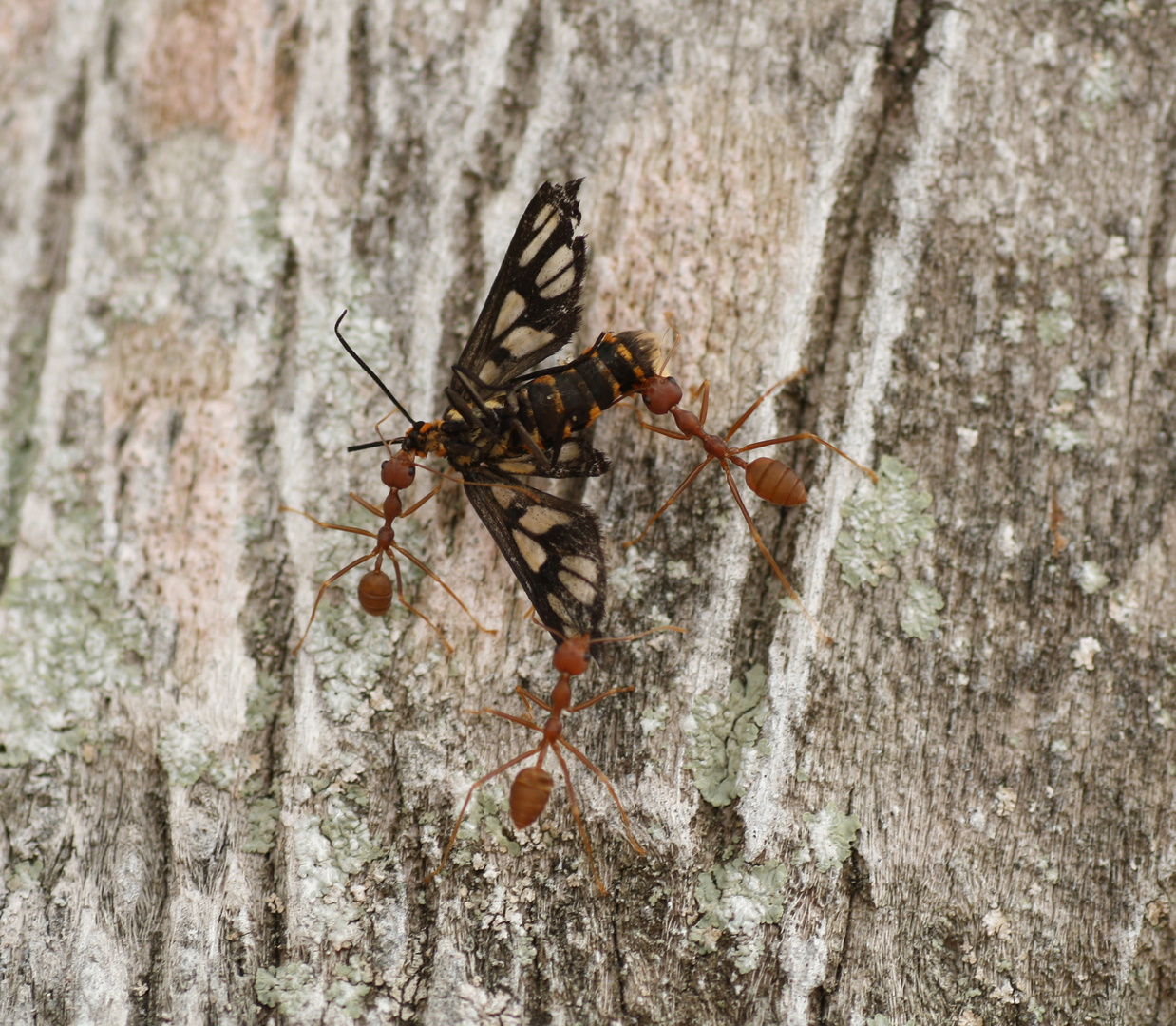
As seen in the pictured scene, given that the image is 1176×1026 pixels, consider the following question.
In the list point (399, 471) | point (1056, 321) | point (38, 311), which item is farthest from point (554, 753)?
point (38, 311)

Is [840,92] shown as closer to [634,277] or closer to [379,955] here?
[634,277]

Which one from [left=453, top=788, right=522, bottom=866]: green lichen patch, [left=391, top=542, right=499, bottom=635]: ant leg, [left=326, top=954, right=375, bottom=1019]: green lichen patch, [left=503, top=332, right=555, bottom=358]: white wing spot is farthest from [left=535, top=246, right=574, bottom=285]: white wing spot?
[left=326, top=954, right=375, bottom=1019]: green lichen patch

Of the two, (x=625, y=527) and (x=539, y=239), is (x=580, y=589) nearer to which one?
(x=625, y=527)

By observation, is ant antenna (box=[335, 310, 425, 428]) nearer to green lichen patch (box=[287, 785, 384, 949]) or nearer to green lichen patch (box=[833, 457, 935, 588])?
green lichen patch (box=[287, 785, 384, 949])

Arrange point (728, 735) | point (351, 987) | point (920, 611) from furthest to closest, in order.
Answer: point (920, 611)
point (728, 735)
point (351, 987)

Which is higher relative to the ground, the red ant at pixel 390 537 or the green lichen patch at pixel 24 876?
the red ant at pixel 390 537

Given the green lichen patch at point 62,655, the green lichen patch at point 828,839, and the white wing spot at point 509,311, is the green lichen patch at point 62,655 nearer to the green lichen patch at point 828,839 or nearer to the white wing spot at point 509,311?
the white wing spot at point 509,311

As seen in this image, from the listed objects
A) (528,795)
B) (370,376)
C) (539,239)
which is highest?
(539,239)

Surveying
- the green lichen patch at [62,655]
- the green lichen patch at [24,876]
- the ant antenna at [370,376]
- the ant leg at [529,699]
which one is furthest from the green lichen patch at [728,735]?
the green lichen patch at [24,876]
